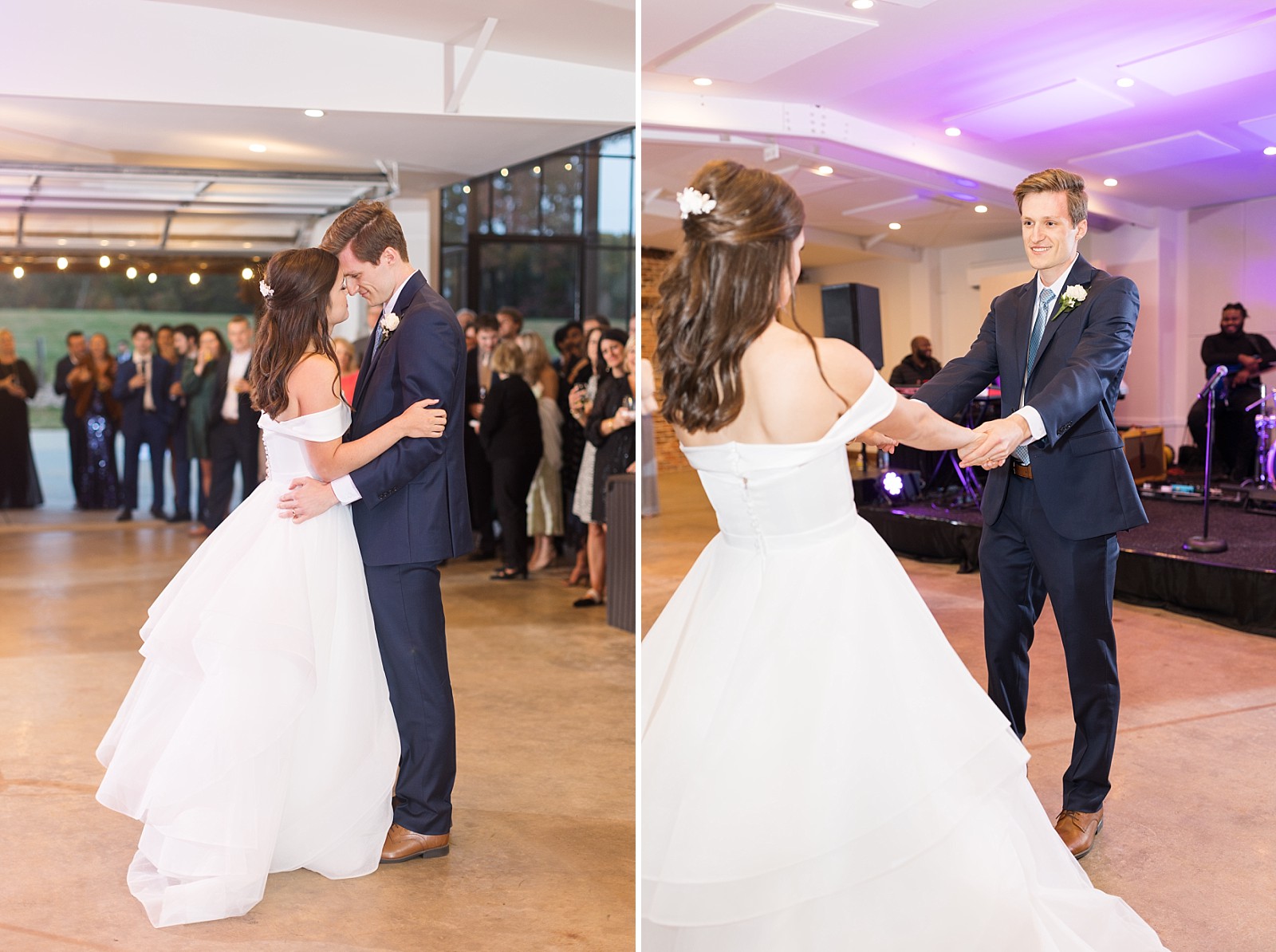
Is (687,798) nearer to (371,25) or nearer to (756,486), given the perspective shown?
(756,486)

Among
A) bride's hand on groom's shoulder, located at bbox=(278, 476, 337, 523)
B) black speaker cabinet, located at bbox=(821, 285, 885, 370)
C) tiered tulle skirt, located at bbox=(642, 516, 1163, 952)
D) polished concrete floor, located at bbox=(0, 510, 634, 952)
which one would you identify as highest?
black speaker cabinet, located at bbox=(821, 285, 885, 370)

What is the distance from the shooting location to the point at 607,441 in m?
5.80

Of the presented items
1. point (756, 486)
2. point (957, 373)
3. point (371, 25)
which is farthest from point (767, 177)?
point (371, 25)

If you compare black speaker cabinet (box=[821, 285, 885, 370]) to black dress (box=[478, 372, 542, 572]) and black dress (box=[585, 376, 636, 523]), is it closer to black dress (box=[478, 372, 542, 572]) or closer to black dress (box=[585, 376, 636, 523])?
black dress (box=[585, 376, 636, 523])

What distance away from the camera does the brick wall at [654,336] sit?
1549 mm

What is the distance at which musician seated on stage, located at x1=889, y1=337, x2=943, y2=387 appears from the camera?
5.85 ft

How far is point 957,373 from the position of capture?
1.97 metres

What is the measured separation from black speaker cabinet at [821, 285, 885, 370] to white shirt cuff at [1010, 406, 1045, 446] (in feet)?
1.52

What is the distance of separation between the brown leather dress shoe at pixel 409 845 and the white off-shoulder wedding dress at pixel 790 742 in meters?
1.19

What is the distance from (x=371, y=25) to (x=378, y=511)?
4170mm

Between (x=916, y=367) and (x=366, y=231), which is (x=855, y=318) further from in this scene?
(x=366, y=231)

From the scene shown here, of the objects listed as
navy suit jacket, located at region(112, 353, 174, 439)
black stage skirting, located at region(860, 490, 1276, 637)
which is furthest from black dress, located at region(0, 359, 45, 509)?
black stage skirting, located at region(860, 490, 1276, 637)

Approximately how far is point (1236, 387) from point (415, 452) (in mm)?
2115

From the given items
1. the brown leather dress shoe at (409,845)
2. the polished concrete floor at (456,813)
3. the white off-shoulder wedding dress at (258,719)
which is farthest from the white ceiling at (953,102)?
the brown leather dress shoe at (409,845)
